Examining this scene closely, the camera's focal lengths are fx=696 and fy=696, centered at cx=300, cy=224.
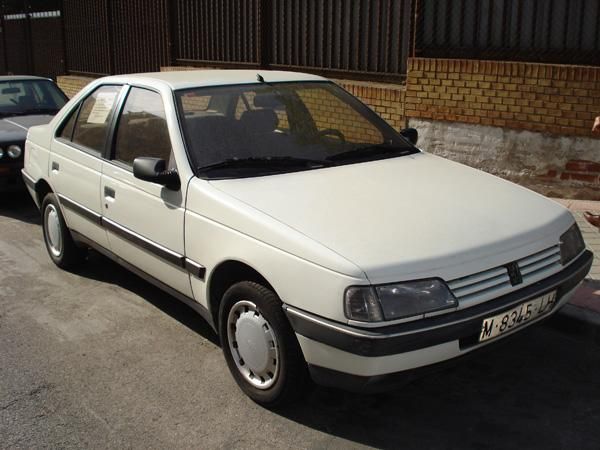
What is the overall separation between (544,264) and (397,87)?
5383 mm

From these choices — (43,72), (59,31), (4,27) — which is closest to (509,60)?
(59,31)

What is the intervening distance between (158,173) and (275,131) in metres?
0.78

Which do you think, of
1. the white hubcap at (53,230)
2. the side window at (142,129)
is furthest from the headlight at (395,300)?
the white hubcap at (53,230)

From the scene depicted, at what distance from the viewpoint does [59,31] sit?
17.8 meters

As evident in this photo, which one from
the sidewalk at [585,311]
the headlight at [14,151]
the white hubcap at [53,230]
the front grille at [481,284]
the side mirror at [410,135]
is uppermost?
the side mirror at [410,135]

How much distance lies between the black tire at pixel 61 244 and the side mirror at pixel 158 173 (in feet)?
6.10

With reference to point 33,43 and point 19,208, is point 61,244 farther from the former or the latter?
point 33,43

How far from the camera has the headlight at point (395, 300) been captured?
288 cm

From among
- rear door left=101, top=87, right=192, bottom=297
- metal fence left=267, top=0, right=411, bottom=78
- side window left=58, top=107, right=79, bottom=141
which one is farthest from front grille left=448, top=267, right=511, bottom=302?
metal fence left=267, top=0, right=411, bottom=78

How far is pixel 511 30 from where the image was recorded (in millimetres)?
7273

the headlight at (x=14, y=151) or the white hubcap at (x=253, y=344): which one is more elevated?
the headlight at (x=14, y=151)

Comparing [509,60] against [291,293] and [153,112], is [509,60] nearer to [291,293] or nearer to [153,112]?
[153,112]

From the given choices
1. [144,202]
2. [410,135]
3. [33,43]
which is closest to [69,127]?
[144,202]

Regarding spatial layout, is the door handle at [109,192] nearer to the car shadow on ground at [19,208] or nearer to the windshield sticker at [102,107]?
the windshield sticker at [102,107]
